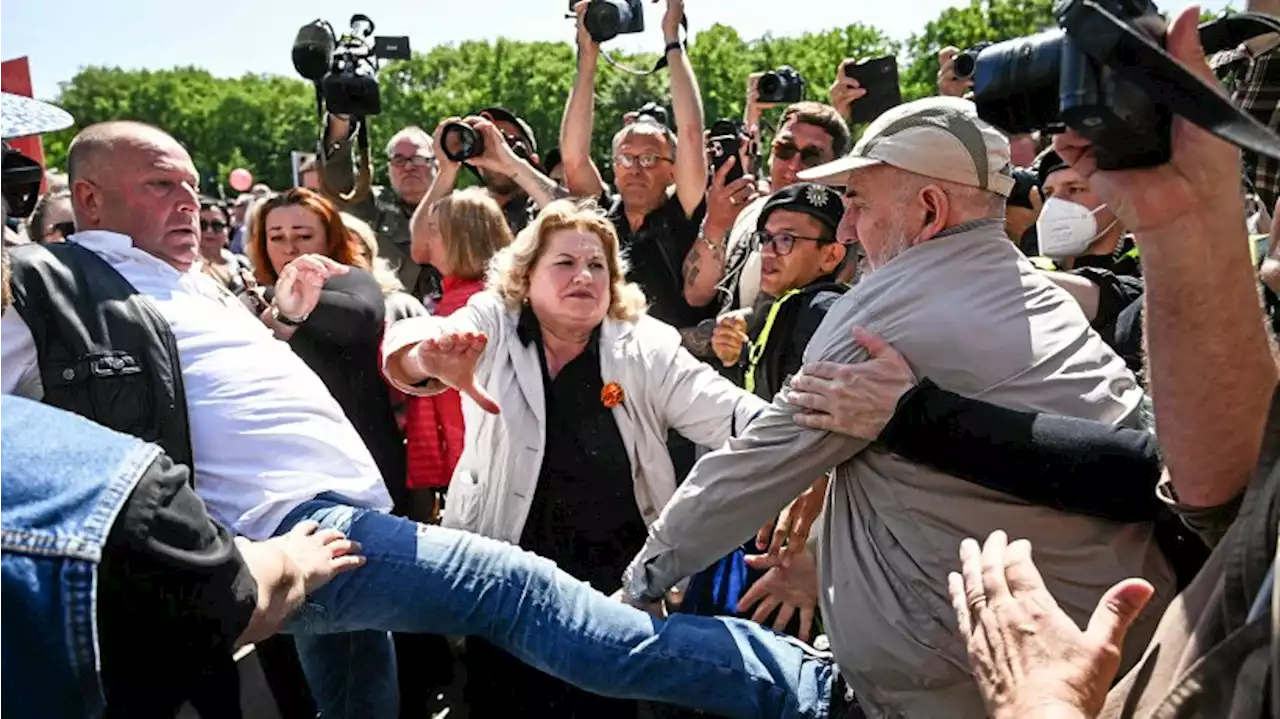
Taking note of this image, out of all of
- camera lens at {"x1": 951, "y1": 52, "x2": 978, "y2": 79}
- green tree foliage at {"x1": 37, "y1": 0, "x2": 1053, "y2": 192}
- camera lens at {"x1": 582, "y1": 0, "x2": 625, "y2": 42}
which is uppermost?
camera lens at {"x1": 582, "y1": 0, "x2": 625, "y2": 42}

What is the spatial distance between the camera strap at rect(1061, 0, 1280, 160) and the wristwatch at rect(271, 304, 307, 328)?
113 inches

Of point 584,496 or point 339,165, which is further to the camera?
point 339,165

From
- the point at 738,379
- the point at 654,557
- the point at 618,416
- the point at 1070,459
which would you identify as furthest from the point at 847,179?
the point at 738,379

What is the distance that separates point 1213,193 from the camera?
4.23 ft

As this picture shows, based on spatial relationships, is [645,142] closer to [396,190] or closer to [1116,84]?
[396,190]

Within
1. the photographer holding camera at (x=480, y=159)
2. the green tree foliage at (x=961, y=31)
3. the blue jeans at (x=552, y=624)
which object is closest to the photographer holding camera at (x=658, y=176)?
the photographer holding camera at (x=480, y=159)

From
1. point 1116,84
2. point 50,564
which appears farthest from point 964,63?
point 50,564

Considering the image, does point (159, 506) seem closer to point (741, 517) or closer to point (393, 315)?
point (741, 517)

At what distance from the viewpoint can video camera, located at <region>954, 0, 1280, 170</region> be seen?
1.03 meters

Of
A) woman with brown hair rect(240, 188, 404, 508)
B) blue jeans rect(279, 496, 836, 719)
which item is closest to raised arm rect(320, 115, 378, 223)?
woman with brown hair rect(240, 188, 404, 508)

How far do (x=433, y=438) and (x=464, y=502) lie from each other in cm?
82

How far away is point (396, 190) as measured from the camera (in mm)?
5980

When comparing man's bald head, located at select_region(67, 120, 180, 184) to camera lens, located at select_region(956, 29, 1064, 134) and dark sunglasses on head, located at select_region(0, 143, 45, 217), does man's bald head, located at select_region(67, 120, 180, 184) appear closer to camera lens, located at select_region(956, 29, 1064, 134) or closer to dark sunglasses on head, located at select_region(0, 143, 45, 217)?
dark sunglasses on head, located at select_region(0, 143, 45, 217)

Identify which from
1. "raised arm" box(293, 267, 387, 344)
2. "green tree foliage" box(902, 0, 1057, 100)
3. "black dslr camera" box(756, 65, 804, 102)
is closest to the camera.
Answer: "raised arm" box(293, 267, 387, 344)
